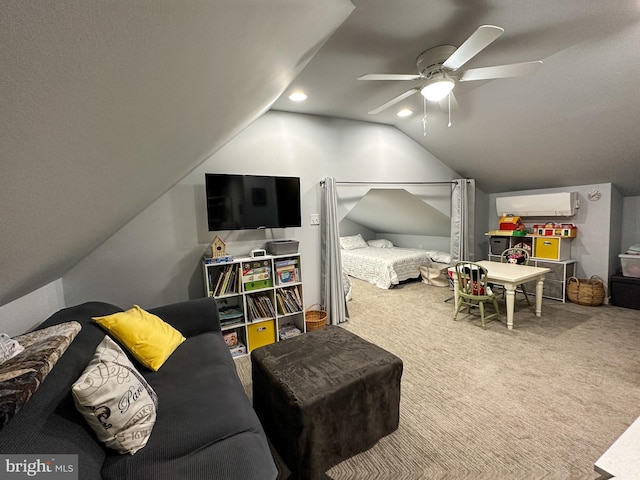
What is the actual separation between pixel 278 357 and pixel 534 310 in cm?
370

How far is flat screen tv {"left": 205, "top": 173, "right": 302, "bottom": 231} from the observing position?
2.75 m

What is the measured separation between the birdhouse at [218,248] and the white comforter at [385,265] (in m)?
3.12

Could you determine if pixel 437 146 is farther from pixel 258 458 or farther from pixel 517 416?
pixel 258 458

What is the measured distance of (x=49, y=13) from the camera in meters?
0.27

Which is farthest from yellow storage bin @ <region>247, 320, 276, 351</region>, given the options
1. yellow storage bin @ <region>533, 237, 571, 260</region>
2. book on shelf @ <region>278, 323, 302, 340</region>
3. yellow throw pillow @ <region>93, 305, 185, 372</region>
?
yellow storage bin @ <region>533, 237, 571, 260</region>

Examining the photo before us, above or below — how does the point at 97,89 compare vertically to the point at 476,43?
below

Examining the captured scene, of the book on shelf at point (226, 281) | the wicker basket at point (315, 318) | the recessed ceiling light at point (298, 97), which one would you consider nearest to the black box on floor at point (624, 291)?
the wicker basket at point (315, 318)

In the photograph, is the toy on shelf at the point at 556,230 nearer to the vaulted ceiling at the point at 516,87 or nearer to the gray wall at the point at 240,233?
the gray wall at the point at 240,233

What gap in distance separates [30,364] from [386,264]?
15.1 feet

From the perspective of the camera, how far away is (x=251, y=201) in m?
2.91

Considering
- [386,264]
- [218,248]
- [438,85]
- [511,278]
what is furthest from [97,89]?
[386,264]

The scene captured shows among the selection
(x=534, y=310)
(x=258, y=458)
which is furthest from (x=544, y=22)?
(x=534, y=310)

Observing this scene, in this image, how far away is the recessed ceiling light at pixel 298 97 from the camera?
2.87 meters

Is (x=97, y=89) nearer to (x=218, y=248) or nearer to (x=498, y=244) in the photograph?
(x=218, y=248)
